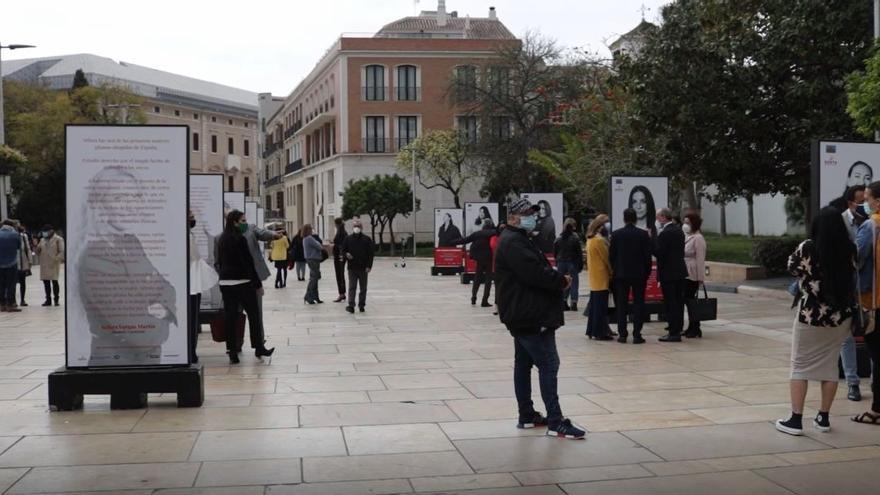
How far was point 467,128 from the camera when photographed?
56.9 meters

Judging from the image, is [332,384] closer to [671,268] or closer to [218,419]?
[218,419]

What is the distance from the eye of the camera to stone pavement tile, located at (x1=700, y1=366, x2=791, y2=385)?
31.9 ft

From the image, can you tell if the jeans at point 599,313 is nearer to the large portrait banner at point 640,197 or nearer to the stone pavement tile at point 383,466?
the large portrait banner at point 640,197

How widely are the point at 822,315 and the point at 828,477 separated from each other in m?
1.52

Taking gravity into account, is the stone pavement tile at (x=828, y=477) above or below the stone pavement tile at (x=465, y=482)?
above

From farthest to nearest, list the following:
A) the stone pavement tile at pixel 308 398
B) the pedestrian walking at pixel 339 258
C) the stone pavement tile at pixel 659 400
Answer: the pedestrian walking at pixel 339 258
the stone pavement tile at pixel 308 398
the stone pavement tile at pixel 659 400

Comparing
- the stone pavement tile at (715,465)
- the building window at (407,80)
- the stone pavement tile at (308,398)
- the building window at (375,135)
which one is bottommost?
the stone pavement tile at (308,398)

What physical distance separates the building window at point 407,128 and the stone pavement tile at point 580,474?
5554cm

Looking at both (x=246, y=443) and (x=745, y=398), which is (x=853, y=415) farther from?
(x=246, y=443)

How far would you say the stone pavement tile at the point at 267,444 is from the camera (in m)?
6.74

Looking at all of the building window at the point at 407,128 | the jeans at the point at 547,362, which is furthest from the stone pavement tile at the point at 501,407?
the building window at the point at 407,128

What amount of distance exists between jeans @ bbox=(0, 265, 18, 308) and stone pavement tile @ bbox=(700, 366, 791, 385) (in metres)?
14.8

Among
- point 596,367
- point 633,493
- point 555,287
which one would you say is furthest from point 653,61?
point 633,493

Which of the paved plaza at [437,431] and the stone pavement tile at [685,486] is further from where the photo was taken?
the paved plaza at [437,431]
